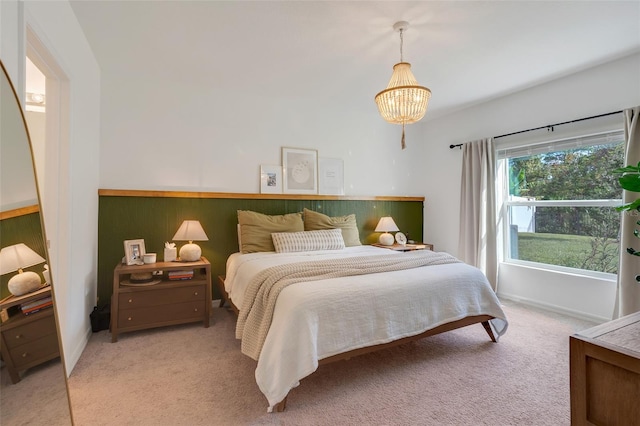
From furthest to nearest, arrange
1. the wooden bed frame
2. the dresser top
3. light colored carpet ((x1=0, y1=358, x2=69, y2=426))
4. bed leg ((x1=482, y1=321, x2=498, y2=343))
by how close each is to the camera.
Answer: bed leg ((x1=482, y1=321, x2=498, y2=343))
the wooden bed frame
the dresser top
light colored carpet ((x1=0, y1=358, x2=69, y2=426))

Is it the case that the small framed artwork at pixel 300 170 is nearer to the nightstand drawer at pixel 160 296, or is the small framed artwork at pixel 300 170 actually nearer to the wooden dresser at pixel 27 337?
the nightstand drawer at pixel 160 296

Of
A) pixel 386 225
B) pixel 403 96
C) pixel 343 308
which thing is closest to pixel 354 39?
pixel 403 96

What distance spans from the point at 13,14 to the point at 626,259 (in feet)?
14.5

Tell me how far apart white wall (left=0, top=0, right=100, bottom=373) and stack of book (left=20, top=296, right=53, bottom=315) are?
0.98 metres

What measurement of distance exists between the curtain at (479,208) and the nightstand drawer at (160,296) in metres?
3.29

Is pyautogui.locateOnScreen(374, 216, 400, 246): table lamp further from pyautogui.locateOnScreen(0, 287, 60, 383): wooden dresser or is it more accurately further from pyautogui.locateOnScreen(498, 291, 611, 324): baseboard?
pyautogui.locateOnScreen(0, 287, 60, 383): wooden dresser

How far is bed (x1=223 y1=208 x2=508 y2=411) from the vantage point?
168cm

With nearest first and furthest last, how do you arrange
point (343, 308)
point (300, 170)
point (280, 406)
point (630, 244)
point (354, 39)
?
point (280, 406) < point (343, 308) < point (354, 39) < point (630, 244) < point (300, 170)

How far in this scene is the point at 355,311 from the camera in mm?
1880

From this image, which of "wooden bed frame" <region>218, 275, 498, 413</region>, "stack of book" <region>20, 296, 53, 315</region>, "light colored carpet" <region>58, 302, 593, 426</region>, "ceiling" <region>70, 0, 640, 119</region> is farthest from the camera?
"ceiling" <region>70, 0, 640, 119</region>

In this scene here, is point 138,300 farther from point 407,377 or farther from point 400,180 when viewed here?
point 400,180

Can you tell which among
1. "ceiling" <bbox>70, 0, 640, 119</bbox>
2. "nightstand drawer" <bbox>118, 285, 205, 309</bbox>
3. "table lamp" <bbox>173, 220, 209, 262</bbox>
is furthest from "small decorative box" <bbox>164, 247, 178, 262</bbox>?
"ceiling" <bbox>70, 0, 640, 119</bbox>

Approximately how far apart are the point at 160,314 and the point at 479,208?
3.76 m

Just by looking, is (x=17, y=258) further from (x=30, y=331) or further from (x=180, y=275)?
(x=180, y=275)
